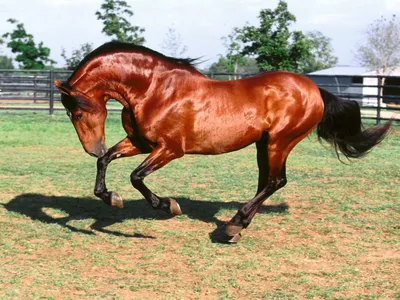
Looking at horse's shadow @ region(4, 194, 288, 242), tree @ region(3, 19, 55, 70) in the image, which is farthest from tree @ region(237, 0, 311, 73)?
horse's shadow @ region(4, 194, 288, 242)

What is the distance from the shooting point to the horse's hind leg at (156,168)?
19.4ft

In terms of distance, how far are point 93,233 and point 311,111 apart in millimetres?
2464

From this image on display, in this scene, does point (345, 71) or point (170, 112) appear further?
point (345, 71)

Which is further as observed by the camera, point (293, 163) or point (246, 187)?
point (293, 163)

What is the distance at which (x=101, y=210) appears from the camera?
7367mm

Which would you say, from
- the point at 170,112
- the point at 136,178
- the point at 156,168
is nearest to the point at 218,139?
the point at 170,112

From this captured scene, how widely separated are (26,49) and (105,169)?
39.2m

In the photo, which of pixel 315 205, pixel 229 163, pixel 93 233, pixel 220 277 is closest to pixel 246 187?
pixel 315 205

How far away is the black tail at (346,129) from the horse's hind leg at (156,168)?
189 cm

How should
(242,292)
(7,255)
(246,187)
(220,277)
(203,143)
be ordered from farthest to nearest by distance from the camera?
(246,187)
(203,143)
(7,255)
(220,277)
(242,292)

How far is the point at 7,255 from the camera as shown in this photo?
18.0 ft

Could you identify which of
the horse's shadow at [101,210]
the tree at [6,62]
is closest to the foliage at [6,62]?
the tree at [6,62]

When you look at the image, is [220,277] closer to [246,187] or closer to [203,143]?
[203,143]

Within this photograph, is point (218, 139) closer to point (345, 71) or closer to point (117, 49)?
point (117, 49)
